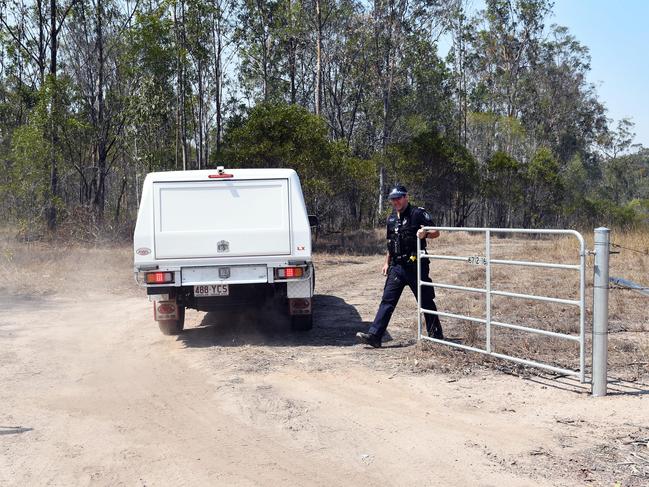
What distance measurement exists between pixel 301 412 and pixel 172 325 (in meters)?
3.98

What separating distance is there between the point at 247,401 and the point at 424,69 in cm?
3764

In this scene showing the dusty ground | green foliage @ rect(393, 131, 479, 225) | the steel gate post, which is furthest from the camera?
green foliage @ rect(393, 131, 479, 225)

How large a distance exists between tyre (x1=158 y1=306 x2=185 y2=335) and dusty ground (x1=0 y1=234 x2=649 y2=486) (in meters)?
0.16

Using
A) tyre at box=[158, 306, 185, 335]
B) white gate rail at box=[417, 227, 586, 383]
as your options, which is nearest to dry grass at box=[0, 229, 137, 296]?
tyre at box=[158, 306, 185, 335]

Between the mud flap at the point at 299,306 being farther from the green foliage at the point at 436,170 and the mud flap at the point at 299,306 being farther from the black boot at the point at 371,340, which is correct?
the green foliage at the point at 436,170

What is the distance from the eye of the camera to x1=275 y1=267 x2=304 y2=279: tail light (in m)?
8.20

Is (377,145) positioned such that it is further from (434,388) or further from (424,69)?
(434,388)

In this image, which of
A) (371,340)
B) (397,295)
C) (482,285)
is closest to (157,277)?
(371,340)

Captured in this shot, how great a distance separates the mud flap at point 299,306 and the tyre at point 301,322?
107 mm

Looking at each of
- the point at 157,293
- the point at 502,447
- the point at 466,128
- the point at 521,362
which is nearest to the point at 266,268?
the point at 157,293

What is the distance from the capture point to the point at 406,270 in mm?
7871

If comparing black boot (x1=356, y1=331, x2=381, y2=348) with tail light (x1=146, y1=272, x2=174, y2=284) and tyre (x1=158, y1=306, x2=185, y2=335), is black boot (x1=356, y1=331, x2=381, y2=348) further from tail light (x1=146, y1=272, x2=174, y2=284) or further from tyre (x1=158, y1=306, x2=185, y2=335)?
tyre (x1=158, y1=306, x2=185, y2=335)

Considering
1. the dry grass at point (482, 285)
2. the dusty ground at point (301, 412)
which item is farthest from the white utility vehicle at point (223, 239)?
the dry grass at point (482, 285)

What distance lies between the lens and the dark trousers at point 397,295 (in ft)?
25.5
